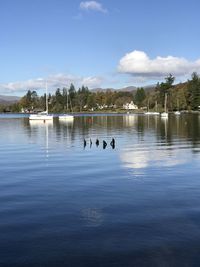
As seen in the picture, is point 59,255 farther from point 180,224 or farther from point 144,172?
point 144,172

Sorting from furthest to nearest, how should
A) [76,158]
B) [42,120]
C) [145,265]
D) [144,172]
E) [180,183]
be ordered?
[42,120]
[76,158]
[144,172]
[180,183]
[145,265]

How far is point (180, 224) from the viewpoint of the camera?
18.9m

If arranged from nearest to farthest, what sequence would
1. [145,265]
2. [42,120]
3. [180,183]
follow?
1. [145,265]
2. [180,183]
3. [42,120]

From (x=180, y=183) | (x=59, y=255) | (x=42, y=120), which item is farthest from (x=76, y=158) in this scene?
(x=42, y=120)

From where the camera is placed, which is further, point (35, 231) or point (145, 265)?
point (35, 231)

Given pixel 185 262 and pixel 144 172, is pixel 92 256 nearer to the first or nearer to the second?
pixel 185 262

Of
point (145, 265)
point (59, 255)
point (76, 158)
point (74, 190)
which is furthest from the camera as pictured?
point (76, 158)

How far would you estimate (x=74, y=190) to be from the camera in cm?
2706

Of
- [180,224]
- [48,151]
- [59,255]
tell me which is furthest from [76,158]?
[59,255]

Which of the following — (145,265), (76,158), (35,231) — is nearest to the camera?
(145,265)

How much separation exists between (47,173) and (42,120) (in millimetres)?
143631

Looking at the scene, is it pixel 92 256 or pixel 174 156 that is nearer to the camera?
pixel 92 256

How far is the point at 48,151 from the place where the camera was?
5297 centimetres

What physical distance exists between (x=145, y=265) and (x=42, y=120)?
16440 cm
